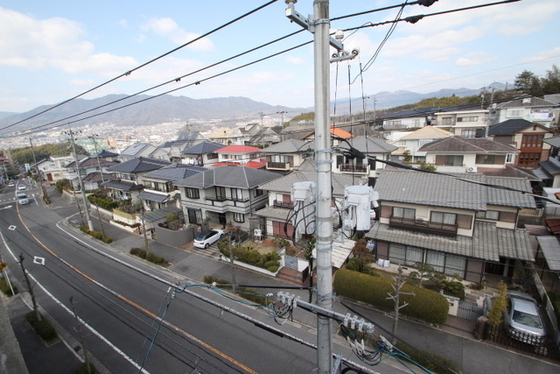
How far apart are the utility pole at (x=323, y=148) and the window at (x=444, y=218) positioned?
Result: 51.7 ft

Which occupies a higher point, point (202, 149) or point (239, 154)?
point (202, 149)

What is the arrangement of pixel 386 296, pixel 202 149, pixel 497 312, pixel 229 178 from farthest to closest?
pixel 202 149 < pixel 229 178 < pixel 386 296 < pixel 497 312

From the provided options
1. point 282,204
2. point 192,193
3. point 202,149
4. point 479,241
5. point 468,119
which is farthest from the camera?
point 202,149

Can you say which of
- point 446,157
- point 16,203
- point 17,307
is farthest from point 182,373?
point 16,203

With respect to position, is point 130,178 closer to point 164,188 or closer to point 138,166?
point 138,166

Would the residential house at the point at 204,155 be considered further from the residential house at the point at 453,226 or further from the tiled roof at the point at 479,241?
the tiled roof at the point at 479,241

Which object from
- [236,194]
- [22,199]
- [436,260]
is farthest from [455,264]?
[22,199]

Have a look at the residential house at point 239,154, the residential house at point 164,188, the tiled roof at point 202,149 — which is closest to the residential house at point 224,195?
the residential house at point 164,188

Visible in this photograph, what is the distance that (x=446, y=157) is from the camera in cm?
2809

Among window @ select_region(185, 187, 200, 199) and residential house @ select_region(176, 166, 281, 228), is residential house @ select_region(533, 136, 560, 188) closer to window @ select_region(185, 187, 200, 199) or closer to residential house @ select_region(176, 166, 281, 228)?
residential house @ select_region(176, 166, 281, 228)

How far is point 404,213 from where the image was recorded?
18.4 m

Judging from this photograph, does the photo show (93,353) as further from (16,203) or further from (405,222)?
(16,203)

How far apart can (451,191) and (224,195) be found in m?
19.3

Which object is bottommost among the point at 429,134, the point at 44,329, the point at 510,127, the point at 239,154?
the point at 44,329
